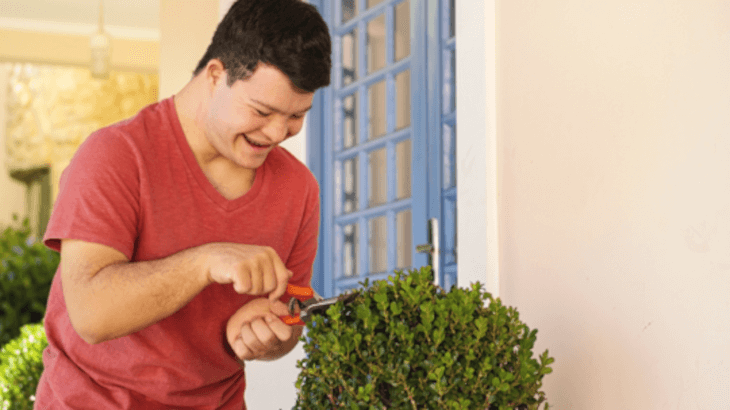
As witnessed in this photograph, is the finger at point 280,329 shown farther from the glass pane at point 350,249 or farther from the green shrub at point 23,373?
the glass pane at point 350,249

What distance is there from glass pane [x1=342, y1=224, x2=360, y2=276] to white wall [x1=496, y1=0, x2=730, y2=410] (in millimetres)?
1906

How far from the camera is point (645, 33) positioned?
1.47m

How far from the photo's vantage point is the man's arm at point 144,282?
4.19ft

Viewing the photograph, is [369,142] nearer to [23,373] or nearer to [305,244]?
[23,373]

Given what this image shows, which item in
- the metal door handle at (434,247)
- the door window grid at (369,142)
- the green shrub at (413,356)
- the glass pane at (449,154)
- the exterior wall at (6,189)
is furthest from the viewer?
the exterior wall at (6,189)

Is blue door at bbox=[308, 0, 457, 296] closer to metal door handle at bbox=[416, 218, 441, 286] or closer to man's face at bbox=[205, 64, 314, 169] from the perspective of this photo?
metal door handle at bbox=[416, 218, 441, 286]

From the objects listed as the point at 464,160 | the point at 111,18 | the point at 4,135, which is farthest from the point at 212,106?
the point at 4,135

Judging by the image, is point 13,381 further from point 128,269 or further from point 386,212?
point 128,269

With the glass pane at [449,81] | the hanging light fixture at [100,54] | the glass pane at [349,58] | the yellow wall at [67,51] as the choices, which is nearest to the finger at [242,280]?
the glass pane at [449,81]

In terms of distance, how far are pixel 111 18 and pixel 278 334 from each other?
7.78 meters

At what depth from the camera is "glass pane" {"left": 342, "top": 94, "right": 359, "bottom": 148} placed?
391cm

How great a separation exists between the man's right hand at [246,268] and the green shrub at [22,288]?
3.38 m

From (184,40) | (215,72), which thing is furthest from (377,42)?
(215,72)

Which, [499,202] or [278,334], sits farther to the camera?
[499,202]
